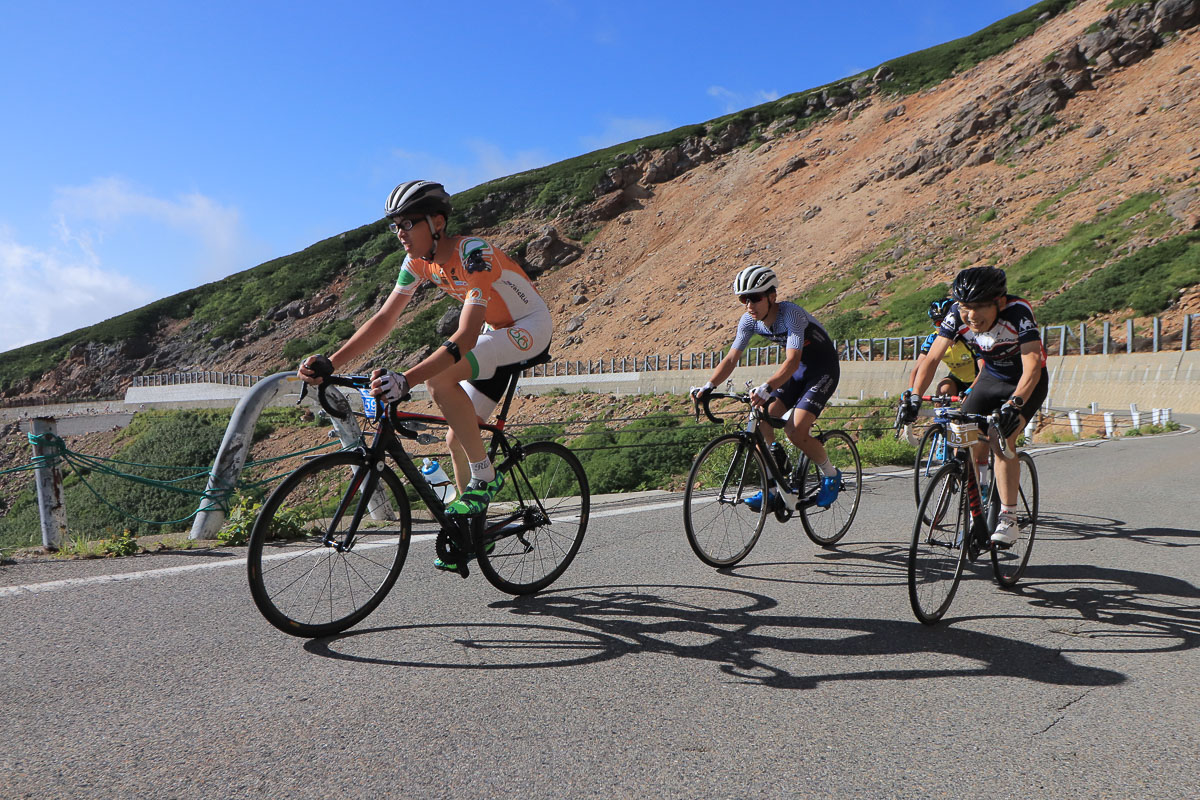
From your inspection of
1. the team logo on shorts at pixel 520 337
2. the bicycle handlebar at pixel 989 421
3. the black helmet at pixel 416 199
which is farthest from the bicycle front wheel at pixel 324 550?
the bicycle handlebar at pixel 989 421

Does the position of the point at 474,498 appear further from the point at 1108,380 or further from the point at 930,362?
the point at 1108,380

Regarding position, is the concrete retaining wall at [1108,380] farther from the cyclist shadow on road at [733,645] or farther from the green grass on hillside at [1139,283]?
the cyclist shadow on road at [733,645]

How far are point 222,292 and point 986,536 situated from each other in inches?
4268

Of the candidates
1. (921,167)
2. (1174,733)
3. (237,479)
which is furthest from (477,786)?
(921,167)

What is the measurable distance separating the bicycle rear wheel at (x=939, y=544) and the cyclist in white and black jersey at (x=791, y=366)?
1532 mm

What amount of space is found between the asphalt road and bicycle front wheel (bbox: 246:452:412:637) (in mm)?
163

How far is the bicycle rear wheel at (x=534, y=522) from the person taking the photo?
4707mm

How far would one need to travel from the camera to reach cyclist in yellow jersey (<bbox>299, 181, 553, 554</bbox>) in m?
4.24

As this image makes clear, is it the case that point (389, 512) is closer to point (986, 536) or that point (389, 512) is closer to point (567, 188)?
point (986, 536)

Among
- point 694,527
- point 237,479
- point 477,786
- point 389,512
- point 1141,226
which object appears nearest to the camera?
point 477,786

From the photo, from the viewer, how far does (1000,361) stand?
17.8 feet

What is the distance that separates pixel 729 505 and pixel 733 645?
6.39ft

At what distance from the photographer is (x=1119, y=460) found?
12836mm

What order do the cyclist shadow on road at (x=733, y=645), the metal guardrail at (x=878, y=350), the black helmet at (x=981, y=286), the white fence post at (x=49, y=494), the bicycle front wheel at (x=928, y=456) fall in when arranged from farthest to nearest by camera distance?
the metal guardrail at (x=878, y=350) < the bicycle front wheel at (x=928, y=456) < the white fence post at (x=49, y=494) < the black helmet at (x=981, y=286) < the cyclist shadow on road at (x=733, y=645)
